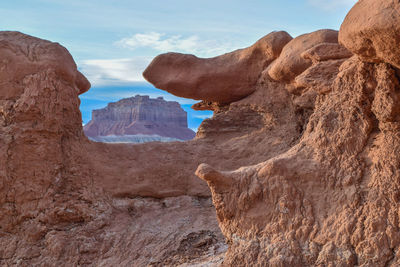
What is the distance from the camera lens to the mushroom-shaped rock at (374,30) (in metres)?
2.39

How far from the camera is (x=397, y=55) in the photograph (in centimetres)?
256

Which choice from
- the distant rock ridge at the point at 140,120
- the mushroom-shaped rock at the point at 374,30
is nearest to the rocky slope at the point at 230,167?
the mushroom-shaped rock at the point at 374,30

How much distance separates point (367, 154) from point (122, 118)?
1148 inches

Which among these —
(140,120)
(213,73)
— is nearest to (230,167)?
(213,73)

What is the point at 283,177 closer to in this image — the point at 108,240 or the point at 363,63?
the point at 363,63

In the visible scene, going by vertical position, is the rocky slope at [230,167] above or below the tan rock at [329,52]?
below

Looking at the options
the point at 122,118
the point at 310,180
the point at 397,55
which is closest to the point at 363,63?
the point at 397,55

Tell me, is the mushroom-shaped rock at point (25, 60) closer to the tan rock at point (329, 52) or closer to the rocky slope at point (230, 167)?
the rocky slope at point (230, 167)

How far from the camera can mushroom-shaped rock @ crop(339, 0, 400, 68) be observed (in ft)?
7.84

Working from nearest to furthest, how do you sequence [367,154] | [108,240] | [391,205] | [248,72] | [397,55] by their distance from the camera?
1. [397,55]
2. [391,205]
3. [367,154]
4. [108,240]
5. [248,72]

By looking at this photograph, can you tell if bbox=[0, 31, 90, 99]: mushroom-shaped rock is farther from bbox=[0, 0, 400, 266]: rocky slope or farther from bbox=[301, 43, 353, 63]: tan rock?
bbox=[301, 43, 353, 63]: tan rock

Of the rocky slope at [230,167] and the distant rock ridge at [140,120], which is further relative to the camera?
the distant rock ridge at [140,120]

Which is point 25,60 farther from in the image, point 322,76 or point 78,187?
point 322,76

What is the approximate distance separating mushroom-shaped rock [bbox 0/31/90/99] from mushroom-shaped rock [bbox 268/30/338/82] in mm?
2754
